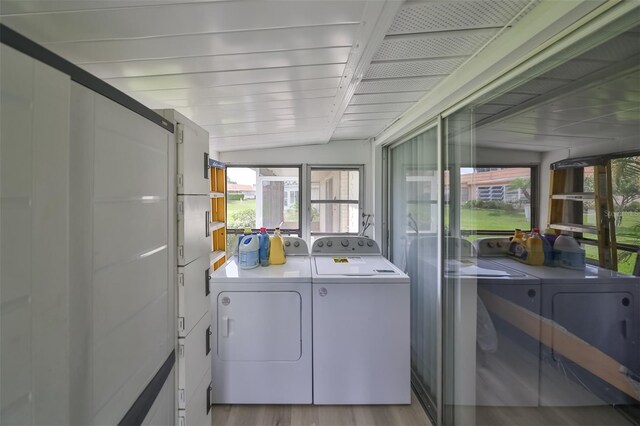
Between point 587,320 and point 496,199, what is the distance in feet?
2.12

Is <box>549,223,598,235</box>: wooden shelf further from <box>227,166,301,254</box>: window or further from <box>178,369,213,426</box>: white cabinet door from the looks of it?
<box>227,166,301,254</box>: window

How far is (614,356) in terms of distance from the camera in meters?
1.02

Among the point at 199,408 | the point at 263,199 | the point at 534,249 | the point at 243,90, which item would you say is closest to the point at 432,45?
the point at 243,90

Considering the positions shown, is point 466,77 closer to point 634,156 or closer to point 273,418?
point 634,156

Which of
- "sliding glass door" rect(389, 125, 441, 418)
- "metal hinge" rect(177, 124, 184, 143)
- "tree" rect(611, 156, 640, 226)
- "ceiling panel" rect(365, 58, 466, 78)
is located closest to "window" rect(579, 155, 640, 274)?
"tree" rect(611, 156, 640, 226)

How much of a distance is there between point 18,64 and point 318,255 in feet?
7.68

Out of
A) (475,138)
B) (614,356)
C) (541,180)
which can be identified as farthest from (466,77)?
(614,356)

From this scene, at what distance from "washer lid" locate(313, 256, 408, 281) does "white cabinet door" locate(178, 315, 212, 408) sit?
32.9 inches

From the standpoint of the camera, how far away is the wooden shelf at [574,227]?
3.36 ft

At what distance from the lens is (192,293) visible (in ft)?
4.25

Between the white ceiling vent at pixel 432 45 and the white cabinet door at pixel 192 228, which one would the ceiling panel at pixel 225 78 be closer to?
the white ceiling vent at pixel 432 45

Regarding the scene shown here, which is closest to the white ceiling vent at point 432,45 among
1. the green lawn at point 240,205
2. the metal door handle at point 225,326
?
the metal door handle at point 225,326

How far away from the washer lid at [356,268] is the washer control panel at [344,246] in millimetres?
109

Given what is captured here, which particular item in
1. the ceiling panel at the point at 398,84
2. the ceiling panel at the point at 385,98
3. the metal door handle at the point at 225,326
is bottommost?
the metal door handle at the point at 225,326
